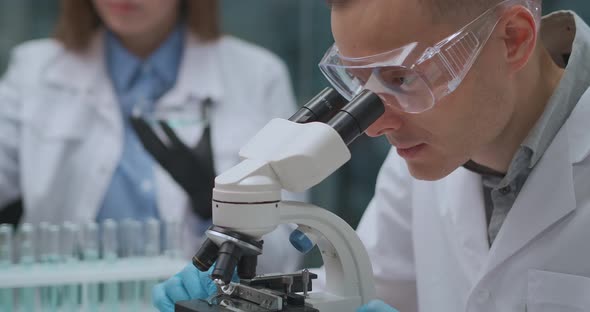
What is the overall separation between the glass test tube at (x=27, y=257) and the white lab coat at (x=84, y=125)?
0.86 meters

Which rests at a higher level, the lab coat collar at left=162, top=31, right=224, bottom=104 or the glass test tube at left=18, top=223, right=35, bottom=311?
the lab coat collar at left=162, top=31, right=224, bottom=104

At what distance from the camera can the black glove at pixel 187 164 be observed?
2.49m

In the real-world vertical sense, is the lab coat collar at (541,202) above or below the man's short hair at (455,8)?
below

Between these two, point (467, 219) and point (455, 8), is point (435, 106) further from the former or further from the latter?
point (467, 219)

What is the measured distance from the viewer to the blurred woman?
2541 mm

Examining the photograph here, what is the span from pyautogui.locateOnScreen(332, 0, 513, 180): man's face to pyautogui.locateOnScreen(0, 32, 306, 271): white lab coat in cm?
126

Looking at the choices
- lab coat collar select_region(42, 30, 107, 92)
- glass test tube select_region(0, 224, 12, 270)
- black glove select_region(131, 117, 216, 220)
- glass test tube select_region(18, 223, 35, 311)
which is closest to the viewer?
glass test tube select_region(18, 223, 35, 311)

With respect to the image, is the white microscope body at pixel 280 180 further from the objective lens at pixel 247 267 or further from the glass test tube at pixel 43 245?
the glass test tube at pixel 43 245

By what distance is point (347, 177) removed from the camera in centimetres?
388

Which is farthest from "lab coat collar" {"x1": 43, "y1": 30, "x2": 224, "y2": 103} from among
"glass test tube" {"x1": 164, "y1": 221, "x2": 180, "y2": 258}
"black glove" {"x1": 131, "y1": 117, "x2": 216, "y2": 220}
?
"glass test tube" {"x1": 164, "y1": 221, "x2": 180, "y2": 258}

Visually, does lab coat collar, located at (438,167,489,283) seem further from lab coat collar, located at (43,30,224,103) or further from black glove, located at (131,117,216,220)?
lab coat collar, located at (43,30,224,103)

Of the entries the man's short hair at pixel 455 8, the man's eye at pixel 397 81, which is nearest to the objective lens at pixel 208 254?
the man's eye at pixel 397 81

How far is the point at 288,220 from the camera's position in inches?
41.4

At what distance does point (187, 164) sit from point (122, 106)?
359 mm
